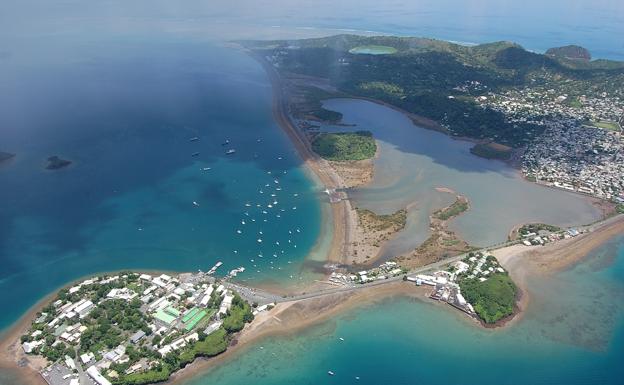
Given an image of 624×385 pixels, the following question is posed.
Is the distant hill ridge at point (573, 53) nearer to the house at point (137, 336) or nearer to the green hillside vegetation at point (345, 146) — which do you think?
the green hillside vegetation at point (345, 146)

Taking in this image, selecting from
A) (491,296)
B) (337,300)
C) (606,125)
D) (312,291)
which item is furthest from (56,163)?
(606,125)

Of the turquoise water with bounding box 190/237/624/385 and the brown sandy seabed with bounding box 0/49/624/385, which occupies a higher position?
the brown sandy seabed with bounding box 0/49/624/385

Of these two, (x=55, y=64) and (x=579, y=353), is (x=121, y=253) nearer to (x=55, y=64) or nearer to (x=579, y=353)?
(x=579, y=353)

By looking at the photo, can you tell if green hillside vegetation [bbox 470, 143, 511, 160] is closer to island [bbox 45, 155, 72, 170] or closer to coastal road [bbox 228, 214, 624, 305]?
coastal road [bbox 228, 214, 624, 305]

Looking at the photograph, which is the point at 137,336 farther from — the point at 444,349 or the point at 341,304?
the point at 444,349

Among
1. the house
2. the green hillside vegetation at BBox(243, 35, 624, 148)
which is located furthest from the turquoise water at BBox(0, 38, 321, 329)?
the green hillside vegetation at BBox(243, 35, 624, 148)
